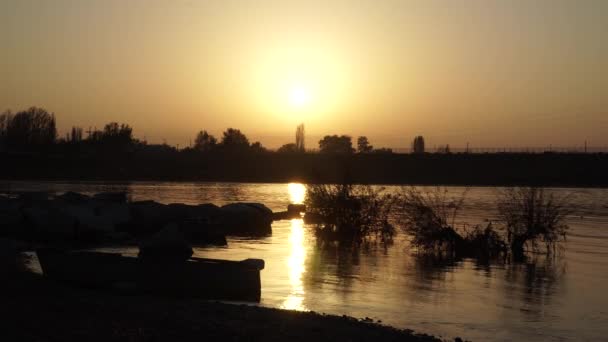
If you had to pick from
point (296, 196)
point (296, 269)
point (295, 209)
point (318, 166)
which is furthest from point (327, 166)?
point (296, 269)

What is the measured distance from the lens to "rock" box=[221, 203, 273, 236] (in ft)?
165

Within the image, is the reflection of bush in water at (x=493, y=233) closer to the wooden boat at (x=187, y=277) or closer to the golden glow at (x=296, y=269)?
the golden glow at (x=296, y=269)

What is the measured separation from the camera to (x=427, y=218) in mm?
37781

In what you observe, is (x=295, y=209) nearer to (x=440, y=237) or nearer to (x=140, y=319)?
(x=440, y=237)

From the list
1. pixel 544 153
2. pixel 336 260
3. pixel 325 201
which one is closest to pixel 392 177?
pixel 544 153

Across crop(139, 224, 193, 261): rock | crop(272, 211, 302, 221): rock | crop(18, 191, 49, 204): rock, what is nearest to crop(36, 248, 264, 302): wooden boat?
crop(139, 224, 193, 261): rock

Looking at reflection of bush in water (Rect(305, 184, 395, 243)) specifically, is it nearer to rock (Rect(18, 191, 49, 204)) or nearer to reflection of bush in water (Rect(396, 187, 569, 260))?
reflection of bush in water (Rect(396, 187, 569, 260))

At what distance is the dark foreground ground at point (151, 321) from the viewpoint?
583 inches

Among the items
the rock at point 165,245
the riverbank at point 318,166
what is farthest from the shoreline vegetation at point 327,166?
the rock at point 165,245

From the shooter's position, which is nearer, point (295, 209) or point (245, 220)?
point (245, 220)

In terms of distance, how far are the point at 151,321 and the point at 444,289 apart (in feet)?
43.2

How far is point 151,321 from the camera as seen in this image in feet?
54.0

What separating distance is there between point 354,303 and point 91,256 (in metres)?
8.26

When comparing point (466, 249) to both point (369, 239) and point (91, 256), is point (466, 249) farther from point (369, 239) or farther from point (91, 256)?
point (91, 256)
